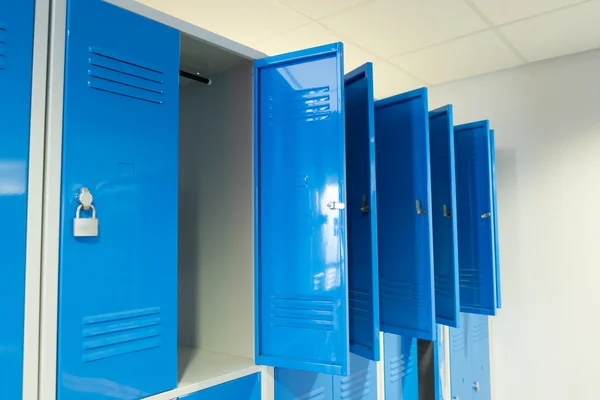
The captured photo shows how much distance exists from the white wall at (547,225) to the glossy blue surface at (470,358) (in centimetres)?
15

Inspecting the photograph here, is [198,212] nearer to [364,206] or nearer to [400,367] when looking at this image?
[364,206]

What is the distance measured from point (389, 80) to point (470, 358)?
2245 millimetres

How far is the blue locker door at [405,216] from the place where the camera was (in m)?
2.28

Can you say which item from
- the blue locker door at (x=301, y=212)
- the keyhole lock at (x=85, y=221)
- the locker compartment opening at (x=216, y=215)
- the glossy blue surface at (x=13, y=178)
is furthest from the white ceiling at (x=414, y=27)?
the keyhole lock at (x=85, y=221)

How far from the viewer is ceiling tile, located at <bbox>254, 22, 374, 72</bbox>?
9.59ft

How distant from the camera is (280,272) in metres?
1.89

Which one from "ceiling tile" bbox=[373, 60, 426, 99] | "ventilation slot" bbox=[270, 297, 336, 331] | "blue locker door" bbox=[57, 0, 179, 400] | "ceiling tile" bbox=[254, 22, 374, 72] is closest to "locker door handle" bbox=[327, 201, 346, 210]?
"ventilation slot" bbox=[270, 297, 336, 331]

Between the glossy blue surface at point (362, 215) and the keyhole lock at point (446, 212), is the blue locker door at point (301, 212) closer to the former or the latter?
the glossy blue surface at point (362, 215)

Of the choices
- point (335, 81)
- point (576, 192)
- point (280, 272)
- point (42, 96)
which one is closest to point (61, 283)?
point (42, 96)

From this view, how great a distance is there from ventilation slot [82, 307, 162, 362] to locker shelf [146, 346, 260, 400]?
189 millimetres

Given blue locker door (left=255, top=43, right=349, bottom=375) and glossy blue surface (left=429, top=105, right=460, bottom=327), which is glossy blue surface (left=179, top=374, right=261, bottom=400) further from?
glossy blue surface (left=429, top=105, right=460, bottom=327)

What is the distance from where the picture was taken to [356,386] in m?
2.37

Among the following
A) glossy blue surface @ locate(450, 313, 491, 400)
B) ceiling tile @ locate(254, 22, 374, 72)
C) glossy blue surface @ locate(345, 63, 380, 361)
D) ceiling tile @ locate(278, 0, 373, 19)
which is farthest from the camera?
glossy blue surface @ locate(450, 313, 491, 400)

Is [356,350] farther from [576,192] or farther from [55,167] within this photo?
[576,192]
